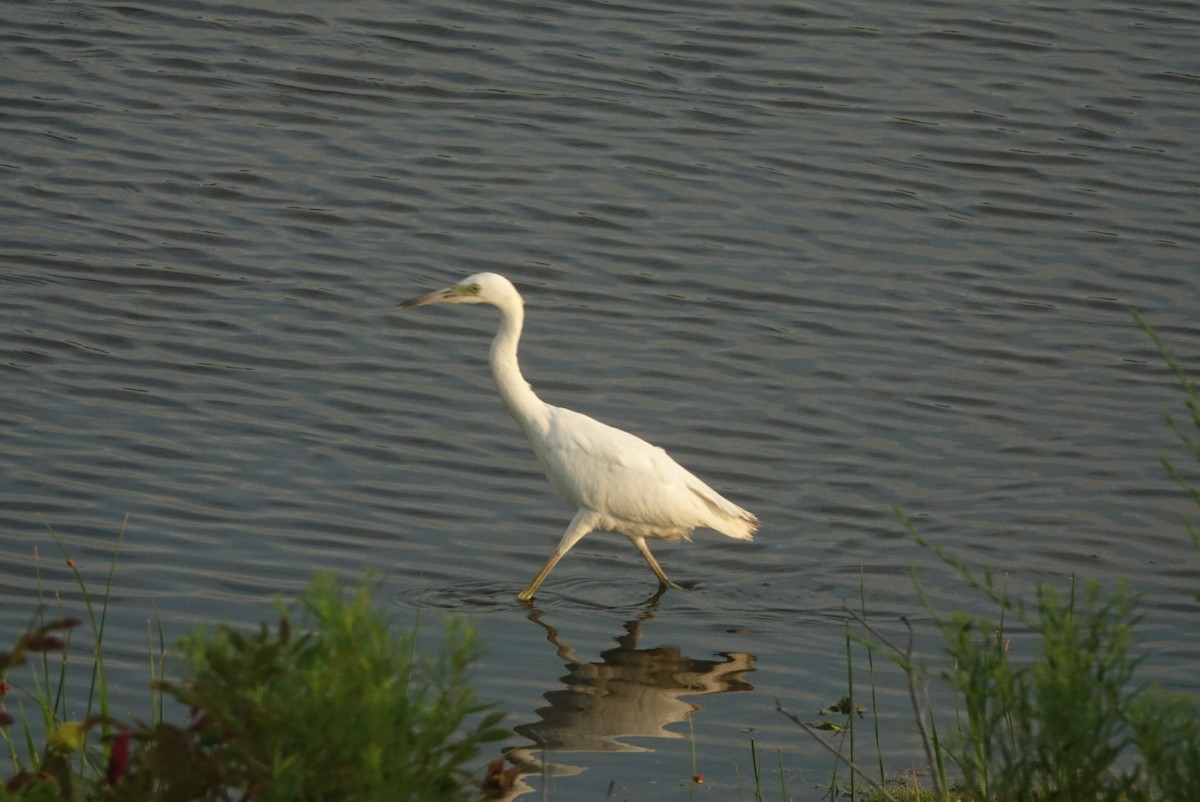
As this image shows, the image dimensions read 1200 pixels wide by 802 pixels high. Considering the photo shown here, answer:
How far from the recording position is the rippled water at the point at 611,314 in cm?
730

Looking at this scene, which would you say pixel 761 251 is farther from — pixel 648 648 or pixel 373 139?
pixel 648 648

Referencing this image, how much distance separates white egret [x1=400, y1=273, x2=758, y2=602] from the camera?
7.61 m

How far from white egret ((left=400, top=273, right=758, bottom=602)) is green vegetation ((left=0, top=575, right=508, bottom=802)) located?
469 cm

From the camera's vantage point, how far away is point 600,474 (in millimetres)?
7625

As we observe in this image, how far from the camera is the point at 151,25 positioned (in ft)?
49.7

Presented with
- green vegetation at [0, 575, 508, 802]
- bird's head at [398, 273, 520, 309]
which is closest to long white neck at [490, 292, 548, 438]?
bird's head at [398, 273, 520, 309]

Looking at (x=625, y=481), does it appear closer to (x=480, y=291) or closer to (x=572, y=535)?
(x=572, y=535)

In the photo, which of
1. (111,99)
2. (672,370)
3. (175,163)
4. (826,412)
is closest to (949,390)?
(826,412)

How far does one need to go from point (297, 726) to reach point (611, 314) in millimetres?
8606

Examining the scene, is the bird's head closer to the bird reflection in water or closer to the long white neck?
the long white neck

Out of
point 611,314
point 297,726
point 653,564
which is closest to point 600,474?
point 653,564

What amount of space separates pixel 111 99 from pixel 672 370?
5988mm

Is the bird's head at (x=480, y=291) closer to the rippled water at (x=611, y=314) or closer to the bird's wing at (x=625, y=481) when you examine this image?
the bird's wing at (x=625, y=481)

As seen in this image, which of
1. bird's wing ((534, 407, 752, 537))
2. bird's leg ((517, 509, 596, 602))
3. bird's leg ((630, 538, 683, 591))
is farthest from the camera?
bird's leg ((630, 538, 683, 591))
